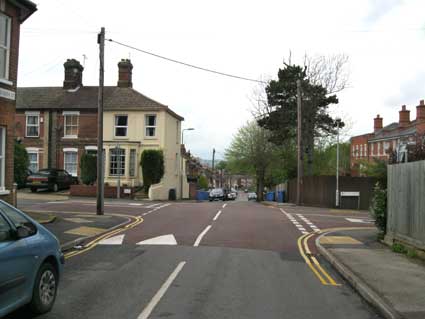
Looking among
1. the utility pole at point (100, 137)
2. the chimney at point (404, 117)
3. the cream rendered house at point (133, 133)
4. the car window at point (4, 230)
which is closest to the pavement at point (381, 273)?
the car window at point (4, 230)

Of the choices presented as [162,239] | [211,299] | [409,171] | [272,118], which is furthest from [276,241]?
[272,118]

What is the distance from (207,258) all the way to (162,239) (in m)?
3.44

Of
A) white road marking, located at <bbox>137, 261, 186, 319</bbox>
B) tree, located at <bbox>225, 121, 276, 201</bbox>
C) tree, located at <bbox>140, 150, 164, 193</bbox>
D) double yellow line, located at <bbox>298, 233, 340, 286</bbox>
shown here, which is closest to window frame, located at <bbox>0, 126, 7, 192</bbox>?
white road marking, located at <bbox>137, 261, 186, 319</bbox>

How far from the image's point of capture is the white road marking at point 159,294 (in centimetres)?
676

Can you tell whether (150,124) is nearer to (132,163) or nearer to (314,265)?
(132,163)

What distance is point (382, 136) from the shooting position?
80062 millimetres

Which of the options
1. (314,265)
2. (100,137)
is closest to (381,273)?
(314,265)

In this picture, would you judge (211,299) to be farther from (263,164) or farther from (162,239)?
(263,164)

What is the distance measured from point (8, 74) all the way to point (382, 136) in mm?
72853

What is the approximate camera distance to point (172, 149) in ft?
147

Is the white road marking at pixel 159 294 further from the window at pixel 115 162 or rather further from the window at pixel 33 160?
the window at pixel 33 160

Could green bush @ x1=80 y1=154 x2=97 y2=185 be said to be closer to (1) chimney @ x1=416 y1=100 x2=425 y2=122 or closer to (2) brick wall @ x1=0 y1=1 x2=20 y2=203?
(2) brick wall @ x1=0 y1=1 x2=20 y2=203

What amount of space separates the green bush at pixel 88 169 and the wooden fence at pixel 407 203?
1098 inches

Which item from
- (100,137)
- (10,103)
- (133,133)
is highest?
(133,133)
